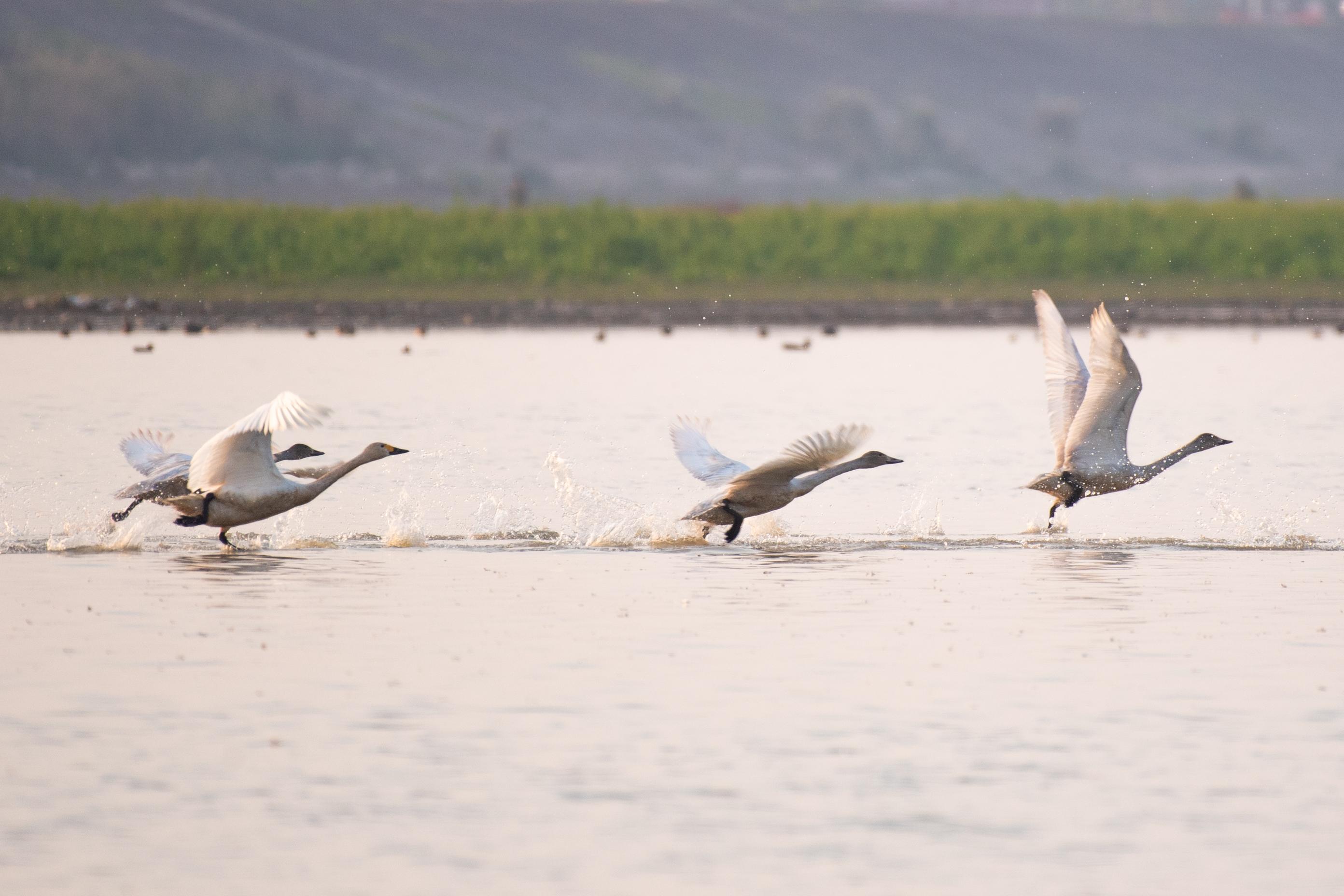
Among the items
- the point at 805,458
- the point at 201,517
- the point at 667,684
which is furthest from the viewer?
the point at 805,458

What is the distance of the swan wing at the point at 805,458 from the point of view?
15.0 meters

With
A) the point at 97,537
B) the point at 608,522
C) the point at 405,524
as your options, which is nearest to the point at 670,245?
→ the point at 405,524

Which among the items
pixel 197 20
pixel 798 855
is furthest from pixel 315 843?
pixel 197 20

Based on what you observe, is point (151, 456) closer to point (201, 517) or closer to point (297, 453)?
point (297, 453)

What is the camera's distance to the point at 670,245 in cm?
5384

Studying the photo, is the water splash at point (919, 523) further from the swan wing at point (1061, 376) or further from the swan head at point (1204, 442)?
the swan head at point (1204, 442)

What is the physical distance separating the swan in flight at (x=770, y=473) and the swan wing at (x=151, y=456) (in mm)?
3246

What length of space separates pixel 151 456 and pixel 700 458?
3675mm

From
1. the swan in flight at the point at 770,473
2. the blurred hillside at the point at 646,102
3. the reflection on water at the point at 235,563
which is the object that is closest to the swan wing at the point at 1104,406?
the swan in flight at the point at 770,473

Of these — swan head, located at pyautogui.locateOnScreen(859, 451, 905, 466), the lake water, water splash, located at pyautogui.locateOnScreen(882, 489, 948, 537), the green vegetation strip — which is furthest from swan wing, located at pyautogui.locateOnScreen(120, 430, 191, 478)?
the green vegetation strip

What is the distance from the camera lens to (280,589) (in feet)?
43.8

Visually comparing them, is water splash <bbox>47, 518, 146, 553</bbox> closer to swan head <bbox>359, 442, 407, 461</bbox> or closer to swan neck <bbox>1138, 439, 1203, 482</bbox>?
swan head <bbox>359, 442, 407, 461</bbox>

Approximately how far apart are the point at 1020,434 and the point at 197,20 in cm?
13152

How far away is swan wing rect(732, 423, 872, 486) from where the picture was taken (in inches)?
590
